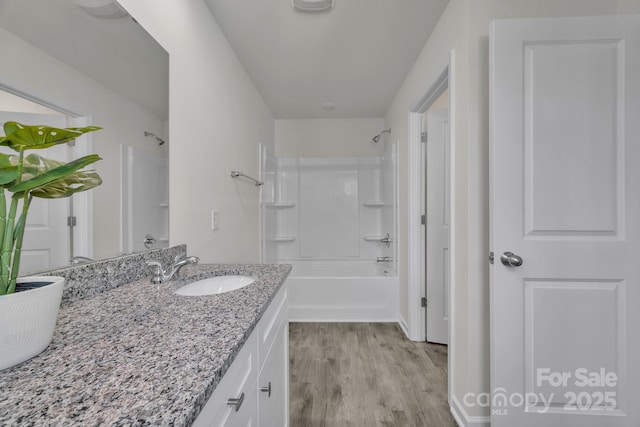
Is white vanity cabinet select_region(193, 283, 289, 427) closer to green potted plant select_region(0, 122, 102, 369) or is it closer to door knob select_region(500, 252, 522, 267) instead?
green potted plant select_region(0, 122, 102, 369)

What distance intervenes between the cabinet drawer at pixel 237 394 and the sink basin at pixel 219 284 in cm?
44

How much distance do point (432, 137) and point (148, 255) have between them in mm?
2263

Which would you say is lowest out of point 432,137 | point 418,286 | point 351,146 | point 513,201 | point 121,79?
point 418,286

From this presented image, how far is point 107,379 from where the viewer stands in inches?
18.1

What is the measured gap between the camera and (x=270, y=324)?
1.03 meters

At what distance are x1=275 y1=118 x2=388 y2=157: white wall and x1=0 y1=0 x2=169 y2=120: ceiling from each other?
8.51 ft

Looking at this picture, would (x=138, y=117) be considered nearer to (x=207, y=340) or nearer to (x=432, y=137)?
(x=207, y=340)

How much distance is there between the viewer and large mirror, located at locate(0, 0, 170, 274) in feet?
2.39

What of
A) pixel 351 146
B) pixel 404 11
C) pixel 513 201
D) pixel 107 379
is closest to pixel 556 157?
pixel 513 201

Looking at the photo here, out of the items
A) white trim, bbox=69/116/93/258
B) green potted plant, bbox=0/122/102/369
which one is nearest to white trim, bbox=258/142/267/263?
white trim, bbox=69/116/93/258

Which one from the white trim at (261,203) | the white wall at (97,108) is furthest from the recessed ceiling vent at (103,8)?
the white trim at (261,203)

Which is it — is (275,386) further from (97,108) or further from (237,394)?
(97,108)

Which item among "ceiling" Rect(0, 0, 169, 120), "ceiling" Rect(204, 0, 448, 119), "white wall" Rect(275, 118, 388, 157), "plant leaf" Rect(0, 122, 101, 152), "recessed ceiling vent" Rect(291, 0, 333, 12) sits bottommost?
"plant leaf" Rect(0, 122, 101, 152)

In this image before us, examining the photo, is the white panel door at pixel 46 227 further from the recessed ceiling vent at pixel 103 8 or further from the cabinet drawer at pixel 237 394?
the cabinet drawer at pixel 237 394
